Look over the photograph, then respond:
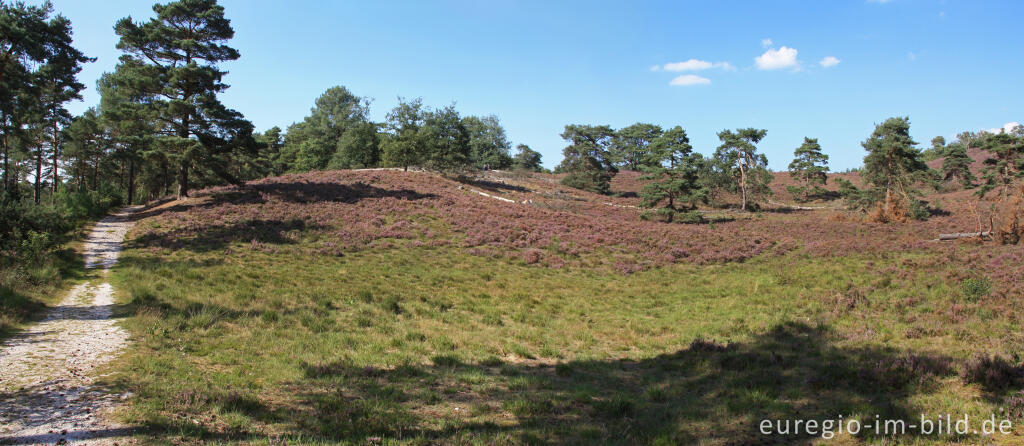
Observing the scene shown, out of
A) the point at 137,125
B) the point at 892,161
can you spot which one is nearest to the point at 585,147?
the point at 892,161

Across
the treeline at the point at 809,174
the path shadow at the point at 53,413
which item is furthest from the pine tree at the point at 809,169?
the path shadow at the point at 53,413

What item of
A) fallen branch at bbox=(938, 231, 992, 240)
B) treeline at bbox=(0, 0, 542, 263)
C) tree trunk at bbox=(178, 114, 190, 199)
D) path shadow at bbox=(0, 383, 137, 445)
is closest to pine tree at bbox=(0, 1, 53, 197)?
treeline at bbox=(0, 0, 542, 263)

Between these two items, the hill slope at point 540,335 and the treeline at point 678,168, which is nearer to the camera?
the hill slope at point 540,335

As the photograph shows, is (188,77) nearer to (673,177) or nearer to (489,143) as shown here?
(673,177)

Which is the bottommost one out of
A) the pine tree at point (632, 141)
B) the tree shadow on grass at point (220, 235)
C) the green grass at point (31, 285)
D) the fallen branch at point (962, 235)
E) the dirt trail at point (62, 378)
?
the dirt trail at point (62, 378)

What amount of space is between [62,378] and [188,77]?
3012 cm

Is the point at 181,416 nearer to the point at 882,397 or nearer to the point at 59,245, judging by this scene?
the point at 882,397

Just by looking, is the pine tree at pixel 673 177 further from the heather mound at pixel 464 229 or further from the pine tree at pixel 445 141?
the pine tree at pixel 445 141

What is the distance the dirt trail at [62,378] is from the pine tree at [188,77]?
67.3ft

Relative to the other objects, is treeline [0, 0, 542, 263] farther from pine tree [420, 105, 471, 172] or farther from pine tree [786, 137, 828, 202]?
pine tree [786, 137, 828, 202]

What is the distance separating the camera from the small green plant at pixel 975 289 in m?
12.3

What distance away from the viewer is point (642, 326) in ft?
Answer: 43.4

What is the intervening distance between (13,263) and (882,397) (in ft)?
76.8

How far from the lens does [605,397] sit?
26.0 feet
